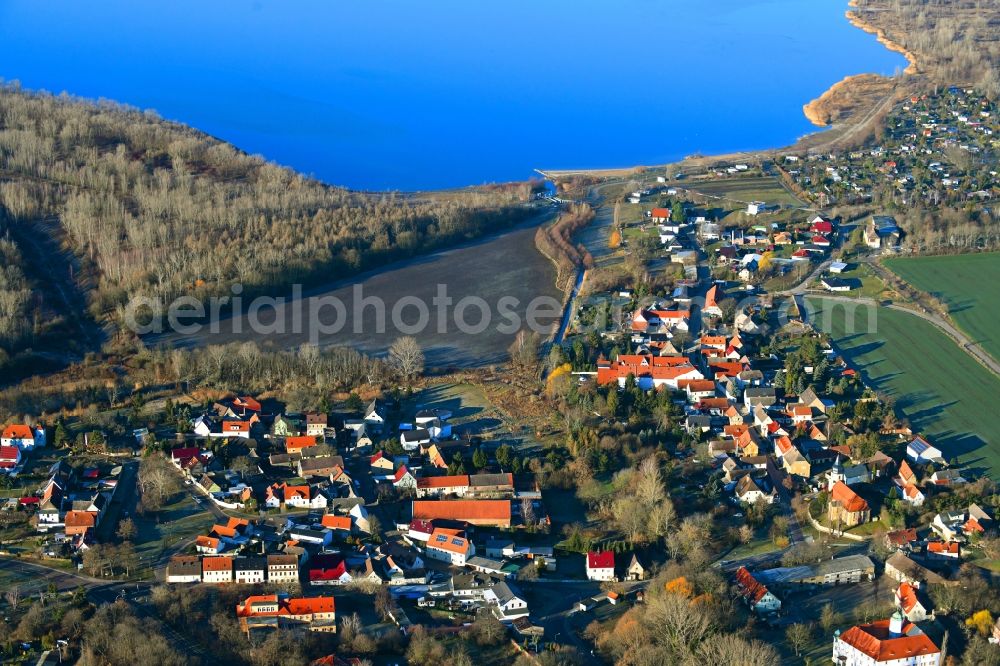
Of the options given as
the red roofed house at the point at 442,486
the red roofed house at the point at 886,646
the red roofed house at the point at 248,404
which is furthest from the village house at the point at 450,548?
the red roofed house at the point at 248,404

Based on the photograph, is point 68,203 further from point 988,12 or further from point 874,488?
point 988,12

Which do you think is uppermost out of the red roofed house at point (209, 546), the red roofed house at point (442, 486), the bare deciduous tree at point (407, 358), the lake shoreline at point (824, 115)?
the lake shoreline at point (824, 115)

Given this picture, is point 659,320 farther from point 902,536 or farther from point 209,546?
point 209,546

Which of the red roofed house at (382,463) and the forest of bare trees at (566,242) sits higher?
the forest of bare trees at (566,242)

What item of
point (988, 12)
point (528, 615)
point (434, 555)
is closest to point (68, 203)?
point (434, 555)

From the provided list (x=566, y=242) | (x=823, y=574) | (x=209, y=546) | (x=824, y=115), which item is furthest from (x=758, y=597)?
(x=824, y=115)

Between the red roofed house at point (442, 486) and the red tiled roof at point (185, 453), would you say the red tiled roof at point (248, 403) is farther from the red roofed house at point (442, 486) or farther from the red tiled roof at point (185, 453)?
the red roofed house at point (442, 486)

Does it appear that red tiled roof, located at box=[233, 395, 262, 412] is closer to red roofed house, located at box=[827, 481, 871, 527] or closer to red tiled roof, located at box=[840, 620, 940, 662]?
red roofed house, located at box=[827, 481, 871, 527]
